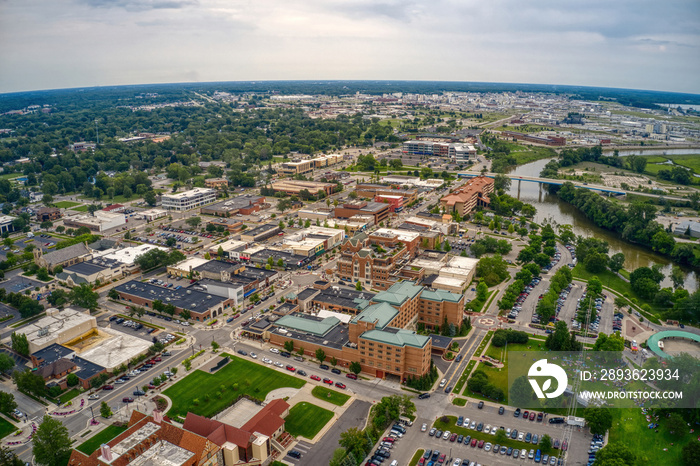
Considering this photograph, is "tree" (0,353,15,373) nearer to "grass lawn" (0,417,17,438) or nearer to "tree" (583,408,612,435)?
"grass lawn" (0,417,17,438)

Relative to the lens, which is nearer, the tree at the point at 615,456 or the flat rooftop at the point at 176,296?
the tree at the point at 615,456

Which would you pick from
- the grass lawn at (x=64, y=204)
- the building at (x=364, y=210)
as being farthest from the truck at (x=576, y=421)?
the grass lawn at (x=64, y=204)

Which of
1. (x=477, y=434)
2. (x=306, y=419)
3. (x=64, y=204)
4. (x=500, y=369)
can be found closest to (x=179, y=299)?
(x=306, y=419)

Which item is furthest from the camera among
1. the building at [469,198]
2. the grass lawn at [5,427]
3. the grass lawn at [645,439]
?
the building at [469,198]

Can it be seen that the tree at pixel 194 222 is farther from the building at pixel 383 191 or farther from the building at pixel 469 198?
the building at pixel 469 198

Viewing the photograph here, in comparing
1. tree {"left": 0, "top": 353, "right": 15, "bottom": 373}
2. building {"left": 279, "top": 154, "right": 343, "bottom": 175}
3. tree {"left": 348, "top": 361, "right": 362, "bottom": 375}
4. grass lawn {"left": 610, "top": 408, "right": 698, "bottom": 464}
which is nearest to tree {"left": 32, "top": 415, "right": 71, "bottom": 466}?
tree {"left": 0, "top": 353, "right": 15, "bottom": 373}
